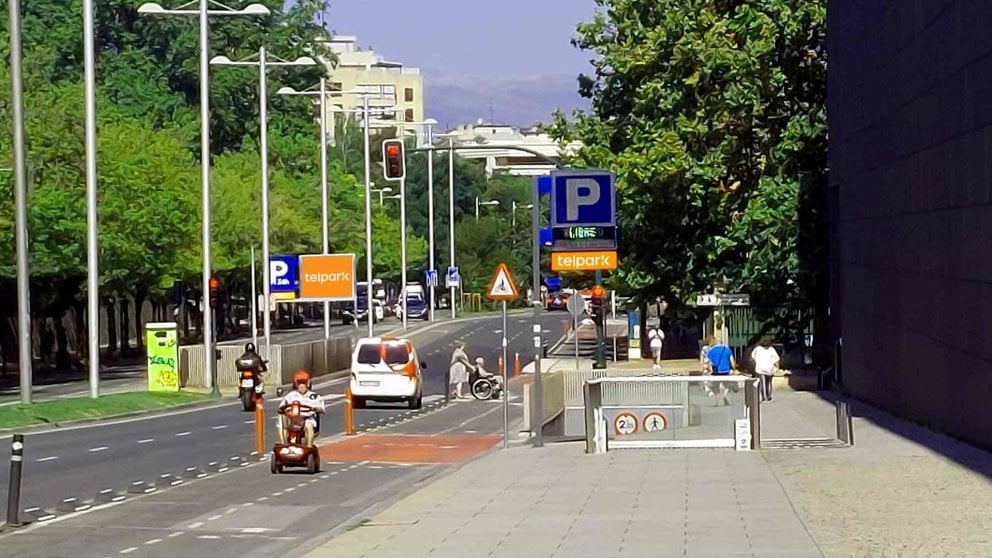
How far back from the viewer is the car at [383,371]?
44.9 m

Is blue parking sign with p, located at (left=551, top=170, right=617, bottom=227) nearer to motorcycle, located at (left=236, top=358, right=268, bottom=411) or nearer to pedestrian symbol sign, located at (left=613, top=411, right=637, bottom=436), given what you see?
pedestrian symbol sign, located at (left=613, top=411, right=637, bottom=436)

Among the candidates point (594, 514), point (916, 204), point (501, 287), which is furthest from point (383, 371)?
point (594, 514)

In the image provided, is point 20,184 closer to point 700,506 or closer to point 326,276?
point 700,506

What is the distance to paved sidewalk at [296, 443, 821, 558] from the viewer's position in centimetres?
1516

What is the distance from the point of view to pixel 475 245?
110 m

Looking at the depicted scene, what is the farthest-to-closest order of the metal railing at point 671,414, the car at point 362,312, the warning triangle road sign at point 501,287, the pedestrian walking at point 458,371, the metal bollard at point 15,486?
1. the car at point 362,312
2. the pedestrian walking at point 458,371
3. the warning triangle road sign at point 501,287
4. the metal railing at point 671,414
5. the metal bollard at point 15,486

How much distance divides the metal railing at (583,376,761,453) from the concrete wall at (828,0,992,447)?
3.17 m

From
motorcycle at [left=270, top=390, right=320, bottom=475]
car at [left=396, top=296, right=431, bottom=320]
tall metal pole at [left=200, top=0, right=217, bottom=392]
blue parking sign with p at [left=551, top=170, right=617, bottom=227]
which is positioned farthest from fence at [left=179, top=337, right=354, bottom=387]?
car at [left=396, top=296, right=431, bottom=320]

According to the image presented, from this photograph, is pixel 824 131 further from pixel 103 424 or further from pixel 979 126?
pixel 979 126

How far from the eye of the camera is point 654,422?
26.2 metres

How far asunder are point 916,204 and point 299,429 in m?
11.5

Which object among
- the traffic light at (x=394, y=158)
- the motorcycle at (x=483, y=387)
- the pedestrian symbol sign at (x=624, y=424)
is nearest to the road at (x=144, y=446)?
the motorcycle at (x=483, y=387)

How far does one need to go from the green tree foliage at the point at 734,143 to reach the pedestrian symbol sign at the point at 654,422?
2489 cm

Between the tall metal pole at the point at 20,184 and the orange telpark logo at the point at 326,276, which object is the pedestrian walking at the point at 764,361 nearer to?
the tall metal pole at the point at 20,184
